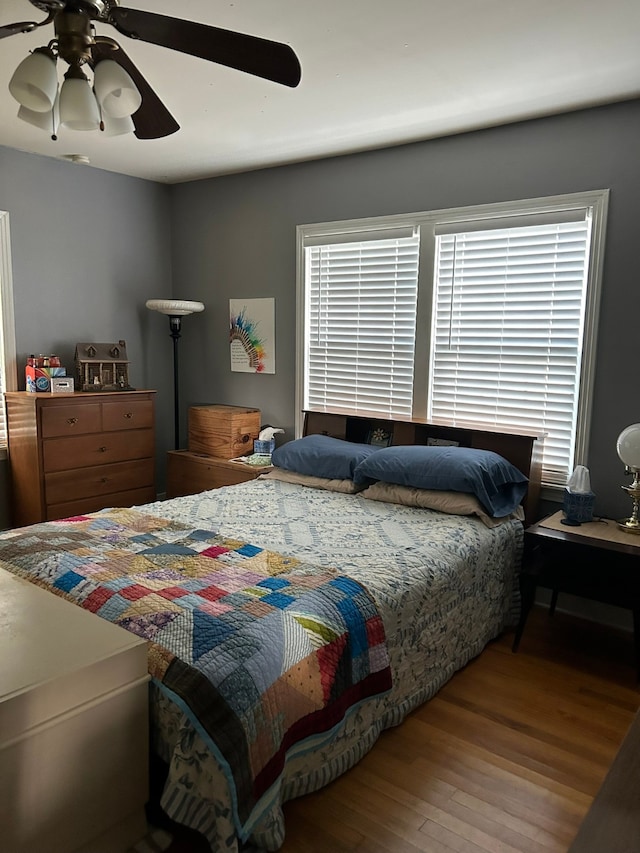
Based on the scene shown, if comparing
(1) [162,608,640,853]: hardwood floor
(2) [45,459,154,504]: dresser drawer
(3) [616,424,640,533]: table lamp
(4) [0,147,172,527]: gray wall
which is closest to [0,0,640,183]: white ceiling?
(4) [0,147,172,527]: gray wall

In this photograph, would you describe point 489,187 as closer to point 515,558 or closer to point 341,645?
point 515,558

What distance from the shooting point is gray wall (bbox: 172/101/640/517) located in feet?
9.68

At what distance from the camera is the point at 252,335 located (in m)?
4.48

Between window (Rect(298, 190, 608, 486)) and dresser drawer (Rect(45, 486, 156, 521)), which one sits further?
dresser drawer (Rect(45, 486, 156, 521))

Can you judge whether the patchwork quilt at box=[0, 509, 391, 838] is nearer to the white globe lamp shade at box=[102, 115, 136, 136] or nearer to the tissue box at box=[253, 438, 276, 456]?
the white globe lamp shade at box=[102, 115, 136, 136]

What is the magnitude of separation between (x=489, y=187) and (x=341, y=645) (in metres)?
2.61

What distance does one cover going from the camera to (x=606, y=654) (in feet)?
9.16

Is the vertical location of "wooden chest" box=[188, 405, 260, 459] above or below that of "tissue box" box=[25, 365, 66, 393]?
below

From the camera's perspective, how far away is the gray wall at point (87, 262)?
3947 mm

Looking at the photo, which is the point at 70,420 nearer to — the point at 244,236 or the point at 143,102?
the point at 244,236

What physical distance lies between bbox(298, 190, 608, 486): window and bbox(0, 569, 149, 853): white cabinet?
2.52 m

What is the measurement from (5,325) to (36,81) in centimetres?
266

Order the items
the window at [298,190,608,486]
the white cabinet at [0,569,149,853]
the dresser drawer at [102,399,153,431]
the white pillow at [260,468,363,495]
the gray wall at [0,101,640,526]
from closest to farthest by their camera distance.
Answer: the white cabinet at [0,569,149,853], the gray wall at [0,101,640,526], the window at [298,190,608,486], the white pillow at [260,468,363,495], the dresser drawer at [102,399,153,431]

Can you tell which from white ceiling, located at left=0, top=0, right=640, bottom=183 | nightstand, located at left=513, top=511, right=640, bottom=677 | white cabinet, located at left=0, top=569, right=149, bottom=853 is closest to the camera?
white cabinet, located at left=0, top=569, right=149, bottom=853
